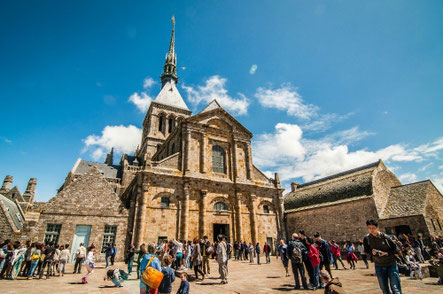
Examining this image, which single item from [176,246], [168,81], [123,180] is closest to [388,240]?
[176,246]

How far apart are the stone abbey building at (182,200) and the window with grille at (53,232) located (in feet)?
0.11

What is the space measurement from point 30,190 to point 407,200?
5242 cm

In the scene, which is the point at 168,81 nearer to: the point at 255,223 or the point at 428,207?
the point at 255,223

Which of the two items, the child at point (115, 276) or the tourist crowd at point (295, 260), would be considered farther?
the child at point (115, 276)

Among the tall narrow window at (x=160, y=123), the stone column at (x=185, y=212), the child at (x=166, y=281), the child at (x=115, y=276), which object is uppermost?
the tall narrow window at (x=160, y=123)

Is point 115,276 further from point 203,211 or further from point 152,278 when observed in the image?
point 203,211

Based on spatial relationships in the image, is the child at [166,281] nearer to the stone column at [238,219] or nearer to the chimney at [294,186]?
the stone column at [238,219]

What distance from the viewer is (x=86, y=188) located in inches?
679

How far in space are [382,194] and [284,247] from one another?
1753cm

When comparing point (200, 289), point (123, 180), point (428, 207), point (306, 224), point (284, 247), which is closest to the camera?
point (200, 289)

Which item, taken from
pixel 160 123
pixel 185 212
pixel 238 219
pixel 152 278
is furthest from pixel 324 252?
pixel 160 123

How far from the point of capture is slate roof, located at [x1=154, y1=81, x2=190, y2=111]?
45.0m

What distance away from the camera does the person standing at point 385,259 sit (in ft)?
13.9

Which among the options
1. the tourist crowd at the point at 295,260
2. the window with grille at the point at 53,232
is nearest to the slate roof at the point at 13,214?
the window with grille at the point at 53,232
